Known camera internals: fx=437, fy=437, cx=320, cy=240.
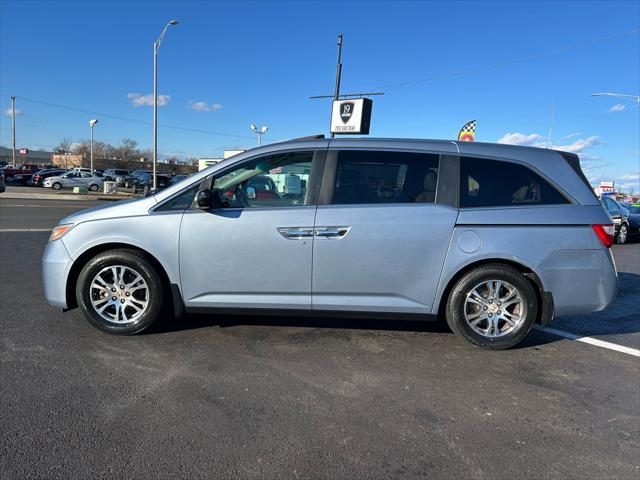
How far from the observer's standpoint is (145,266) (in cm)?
390

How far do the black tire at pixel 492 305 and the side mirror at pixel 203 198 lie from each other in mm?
2323

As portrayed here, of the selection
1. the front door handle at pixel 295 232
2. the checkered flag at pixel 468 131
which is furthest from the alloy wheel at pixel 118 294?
the checkered flag at pixel 468 131

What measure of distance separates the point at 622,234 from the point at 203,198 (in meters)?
14.0

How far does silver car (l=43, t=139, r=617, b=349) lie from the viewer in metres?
3.82

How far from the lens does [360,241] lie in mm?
3789

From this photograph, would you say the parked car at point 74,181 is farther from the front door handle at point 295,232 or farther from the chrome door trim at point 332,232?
the chrome door trim at point 332,232

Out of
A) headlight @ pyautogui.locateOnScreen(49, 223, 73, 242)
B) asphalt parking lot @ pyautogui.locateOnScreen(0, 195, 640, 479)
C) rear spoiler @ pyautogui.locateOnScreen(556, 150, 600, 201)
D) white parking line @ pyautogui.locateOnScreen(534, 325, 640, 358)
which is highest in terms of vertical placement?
rear spoiler @ pyautogui.locateOnScreen(556, 150, 600, 201)

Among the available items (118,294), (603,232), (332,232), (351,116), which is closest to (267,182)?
(332,232)

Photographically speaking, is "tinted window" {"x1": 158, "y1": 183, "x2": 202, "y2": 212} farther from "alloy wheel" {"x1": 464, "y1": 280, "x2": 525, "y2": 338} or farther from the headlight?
"alloy wheel" {"x1": 464, "y1": 280, "x2": 525, "y2": 338}

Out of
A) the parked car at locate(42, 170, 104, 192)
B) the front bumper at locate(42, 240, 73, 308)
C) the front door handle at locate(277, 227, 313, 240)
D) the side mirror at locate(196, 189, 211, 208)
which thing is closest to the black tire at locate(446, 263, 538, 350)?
the front door handle at locate(277, 227, 313, 240)

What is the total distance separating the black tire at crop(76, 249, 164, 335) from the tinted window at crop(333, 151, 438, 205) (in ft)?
5.89

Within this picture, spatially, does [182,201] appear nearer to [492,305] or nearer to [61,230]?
[61,230]

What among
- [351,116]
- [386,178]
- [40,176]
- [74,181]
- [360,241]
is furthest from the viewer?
[40,176]

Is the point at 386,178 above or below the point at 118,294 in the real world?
above
